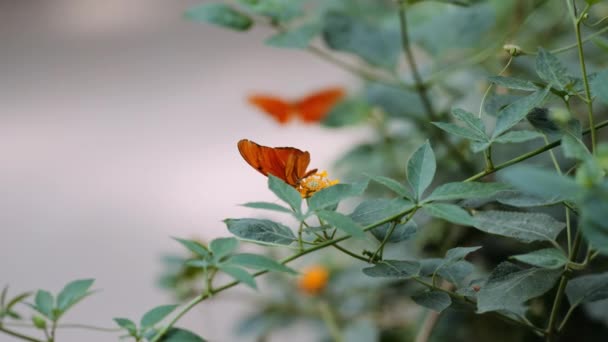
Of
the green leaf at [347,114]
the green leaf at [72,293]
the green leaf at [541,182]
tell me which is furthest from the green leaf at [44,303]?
the green leaf at [347,114]

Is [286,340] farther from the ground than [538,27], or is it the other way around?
[538,27]

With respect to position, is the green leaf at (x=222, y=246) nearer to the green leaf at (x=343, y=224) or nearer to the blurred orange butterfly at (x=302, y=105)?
the green leaf at (x=343, y=224)

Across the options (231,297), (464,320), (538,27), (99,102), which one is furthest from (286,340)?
(99,102)

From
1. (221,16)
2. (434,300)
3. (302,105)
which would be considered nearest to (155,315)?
(434,300)

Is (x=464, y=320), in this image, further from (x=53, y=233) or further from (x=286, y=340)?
(x=53, y=233)

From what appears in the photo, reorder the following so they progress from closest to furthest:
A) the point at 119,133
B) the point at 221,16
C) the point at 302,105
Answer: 1. the point at 221,16
2. the point at 302,105
3. the point at 119,133

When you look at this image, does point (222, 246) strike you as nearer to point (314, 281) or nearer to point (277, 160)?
point (277, 160)
